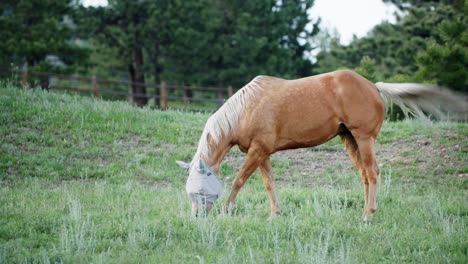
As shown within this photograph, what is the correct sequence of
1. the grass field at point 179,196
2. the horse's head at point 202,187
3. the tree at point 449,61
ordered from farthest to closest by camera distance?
the tree at point 449,61 → the horse's head at point 202,187 → the grass field at point 179,196

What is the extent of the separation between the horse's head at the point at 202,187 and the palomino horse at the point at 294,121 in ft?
1.49

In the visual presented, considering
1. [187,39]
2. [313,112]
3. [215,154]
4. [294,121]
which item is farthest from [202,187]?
[187,39]

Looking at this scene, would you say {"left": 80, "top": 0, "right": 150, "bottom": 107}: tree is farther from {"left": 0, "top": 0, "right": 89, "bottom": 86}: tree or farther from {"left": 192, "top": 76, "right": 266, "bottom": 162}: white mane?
{"left": 192, "top": 76, "right": 266, "bottom": 162}: white mane

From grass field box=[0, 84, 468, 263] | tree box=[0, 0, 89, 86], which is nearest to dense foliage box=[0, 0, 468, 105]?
tree box=[0, 0, 89, 86]

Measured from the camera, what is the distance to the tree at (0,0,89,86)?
22.4 m

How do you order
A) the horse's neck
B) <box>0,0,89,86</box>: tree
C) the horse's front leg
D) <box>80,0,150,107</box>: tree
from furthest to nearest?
<box>80,0,150,107</box>: tree, <box>0,0,89,86</box>: tree, the horse's front leg, the horse's neck

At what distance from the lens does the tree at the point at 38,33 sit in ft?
73.4

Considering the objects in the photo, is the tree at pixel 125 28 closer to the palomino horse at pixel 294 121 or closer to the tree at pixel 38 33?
the tree at pixel 38 33

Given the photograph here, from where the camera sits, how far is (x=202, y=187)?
5.76m

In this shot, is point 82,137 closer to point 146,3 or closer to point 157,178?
point 157,178

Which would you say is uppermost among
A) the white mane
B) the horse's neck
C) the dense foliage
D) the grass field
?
the dense foliage

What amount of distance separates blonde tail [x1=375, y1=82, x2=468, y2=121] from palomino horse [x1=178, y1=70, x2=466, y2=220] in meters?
0.09

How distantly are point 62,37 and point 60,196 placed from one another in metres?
Answer: 17.9

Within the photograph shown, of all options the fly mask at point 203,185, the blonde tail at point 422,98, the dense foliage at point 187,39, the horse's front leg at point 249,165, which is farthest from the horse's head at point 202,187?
the dense foliage at point 187,39
